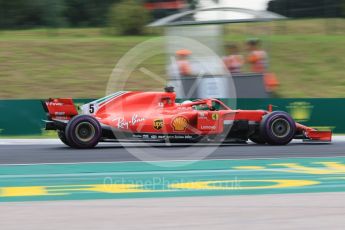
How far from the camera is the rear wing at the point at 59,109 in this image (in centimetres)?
1320

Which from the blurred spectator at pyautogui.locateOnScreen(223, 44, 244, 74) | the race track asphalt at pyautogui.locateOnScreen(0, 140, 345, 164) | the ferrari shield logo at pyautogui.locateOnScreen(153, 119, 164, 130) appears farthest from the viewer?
the blurred spectator at pyautogui.locateOnScreen(223, 44, 244, 74)

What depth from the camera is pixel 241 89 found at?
762 inches

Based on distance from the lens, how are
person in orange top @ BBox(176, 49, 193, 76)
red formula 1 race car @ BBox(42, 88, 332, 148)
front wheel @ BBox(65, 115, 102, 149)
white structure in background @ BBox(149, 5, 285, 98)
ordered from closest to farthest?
front wheel @ BBox(65, 115, 102, 149) → red formula 1 race car @ BBox(42, 88, 332, 148) → person in orange top @ BBox(176, 49, 193, 76) → white structure in background @ BBox(149, 5, 285, 98)

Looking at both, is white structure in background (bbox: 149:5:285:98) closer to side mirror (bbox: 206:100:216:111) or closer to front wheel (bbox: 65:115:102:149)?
side mirror (bbox: 206:100:216:111)

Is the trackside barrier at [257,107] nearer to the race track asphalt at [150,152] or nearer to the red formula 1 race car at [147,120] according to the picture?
the race track asphalt at [150,152]

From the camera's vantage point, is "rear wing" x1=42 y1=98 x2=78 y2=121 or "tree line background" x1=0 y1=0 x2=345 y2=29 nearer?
"rear wing" x1=42 y1=98 x2=78 y2=121

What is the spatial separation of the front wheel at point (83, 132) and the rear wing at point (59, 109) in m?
0.32

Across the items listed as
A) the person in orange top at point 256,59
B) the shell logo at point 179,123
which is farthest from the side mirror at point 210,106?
the person in orange top at point 256,59

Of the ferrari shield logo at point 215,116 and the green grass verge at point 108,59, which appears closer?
the ferrari shield logo at point 215,116

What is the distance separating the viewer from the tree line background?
1043 inches

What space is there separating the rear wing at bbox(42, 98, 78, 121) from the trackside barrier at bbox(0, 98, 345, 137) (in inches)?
130

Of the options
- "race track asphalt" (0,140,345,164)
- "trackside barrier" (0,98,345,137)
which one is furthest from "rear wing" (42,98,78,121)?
"trackside barrier" (0,98,345,137)

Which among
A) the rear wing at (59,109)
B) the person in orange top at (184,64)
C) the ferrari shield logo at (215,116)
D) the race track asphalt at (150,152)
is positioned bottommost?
the race track asphalt at (150,152)

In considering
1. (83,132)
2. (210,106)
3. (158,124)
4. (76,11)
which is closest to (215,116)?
(210,106)
